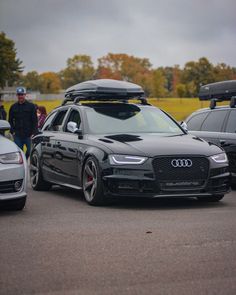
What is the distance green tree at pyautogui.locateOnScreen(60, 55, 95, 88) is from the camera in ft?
576

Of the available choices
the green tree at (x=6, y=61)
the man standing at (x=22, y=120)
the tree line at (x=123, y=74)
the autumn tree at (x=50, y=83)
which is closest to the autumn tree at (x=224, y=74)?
the tree line at (x=123, y=74)

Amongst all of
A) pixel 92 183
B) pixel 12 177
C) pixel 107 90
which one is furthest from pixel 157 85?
pixel 12 177

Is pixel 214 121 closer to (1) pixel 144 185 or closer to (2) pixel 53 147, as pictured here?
(2) pixel 53 147

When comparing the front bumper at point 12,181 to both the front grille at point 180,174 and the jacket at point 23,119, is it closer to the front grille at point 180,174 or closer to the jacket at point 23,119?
the front grille at point 180,174

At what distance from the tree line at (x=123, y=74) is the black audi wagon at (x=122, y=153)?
118244mm

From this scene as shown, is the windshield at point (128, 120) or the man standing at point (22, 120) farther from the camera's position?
the man standing at point (22, 120)

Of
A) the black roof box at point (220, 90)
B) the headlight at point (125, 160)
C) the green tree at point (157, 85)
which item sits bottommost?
the green tree at point (157, 85)

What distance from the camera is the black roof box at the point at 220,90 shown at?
46.8 ft

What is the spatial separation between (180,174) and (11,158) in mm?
2291

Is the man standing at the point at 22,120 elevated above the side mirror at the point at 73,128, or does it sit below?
below

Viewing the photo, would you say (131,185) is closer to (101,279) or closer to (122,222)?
(122,222)

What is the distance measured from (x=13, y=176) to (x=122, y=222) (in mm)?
1759

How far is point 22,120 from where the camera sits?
51.6 ft

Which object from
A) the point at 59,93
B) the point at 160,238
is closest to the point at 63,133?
the point at 160,238
